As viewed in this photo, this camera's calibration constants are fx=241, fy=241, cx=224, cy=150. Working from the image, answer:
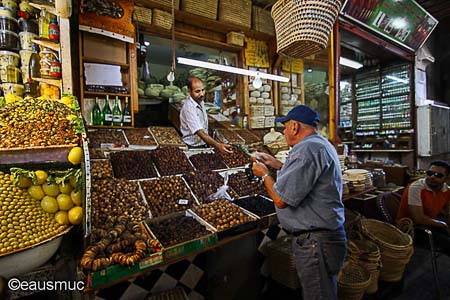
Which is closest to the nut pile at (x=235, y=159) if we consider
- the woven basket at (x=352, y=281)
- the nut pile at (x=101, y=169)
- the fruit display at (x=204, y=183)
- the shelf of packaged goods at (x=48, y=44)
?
the fruit display at (x=204, y=183)

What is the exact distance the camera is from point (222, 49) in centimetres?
471

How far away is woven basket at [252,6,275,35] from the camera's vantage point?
177 inches

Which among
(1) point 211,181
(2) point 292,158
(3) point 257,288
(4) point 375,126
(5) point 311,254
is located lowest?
(3) point 257,288

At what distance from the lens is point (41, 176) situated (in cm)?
142

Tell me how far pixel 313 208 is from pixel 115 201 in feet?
4.59

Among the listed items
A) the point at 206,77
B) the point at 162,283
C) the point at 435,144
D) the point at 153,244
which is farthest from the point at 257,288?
the point at 435,144

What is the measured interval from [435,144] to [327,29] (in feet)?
18.6

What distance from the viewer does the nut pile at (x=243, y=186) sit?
2.49 metres

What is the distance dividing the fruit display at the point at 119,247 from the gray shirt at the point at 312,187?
0.86 m

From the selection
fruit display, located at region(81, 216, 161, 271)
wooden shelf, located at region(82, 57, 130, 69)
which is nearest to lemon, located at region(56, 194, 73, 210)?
fruit display, located at region(81, 216, 161, 271)

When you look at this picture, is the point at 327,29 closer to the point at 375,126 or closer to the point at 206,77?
the point at 206,77

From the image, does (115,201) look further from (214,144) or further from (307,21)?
(307,21)

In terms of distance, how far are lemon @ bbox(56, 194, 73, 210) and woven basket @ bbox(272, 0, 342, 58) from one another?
2158 mm

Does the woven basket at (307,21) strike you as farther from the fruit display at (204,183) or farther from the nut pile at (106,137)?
the nut pile at (106,137)
